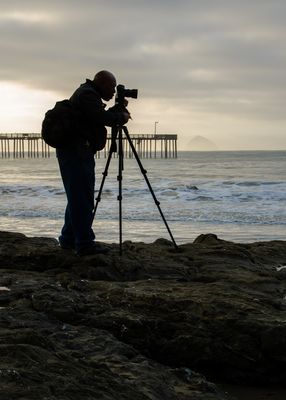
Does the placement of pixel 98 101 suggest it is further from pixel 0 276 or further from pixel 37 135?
pixel 37 135

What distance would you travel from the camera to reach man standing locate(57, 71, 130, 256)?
490cm

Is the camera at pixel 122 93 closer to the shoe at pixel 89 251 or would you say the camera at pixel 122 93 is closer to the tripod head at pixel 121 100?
the tripod head at pixel 121 100

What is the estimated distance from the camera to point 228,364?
132 inches

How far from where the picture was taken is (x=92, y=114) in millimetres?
4793

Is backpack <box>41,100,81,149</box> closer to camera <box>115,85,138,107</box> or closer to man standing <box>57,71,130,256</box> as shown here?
man standing <box>57,71,130,256</box>

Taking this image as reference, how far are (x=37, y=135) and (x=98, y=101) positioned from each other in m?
83.8

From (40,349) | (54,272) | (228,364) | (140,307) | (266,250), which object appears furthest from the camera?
(266,250)

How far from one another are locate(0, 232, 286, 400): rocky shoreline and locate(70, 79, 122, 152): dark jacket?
39.9 inches

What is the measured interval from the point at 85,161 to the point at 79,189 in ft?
0.79

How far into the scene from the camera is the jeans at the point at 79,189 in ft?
16.2

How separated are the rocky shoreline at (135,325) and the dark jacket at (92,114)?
3.33 ft

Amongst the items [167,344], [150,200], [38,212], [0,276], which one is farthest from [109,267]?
[150,200]

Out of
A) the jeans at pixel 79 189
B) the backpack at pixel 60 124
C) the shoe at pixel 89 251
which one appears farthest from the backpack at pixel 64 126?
the shoe at pixel 89 251

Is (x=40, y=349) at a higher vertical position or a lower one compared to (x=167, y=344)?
higher
